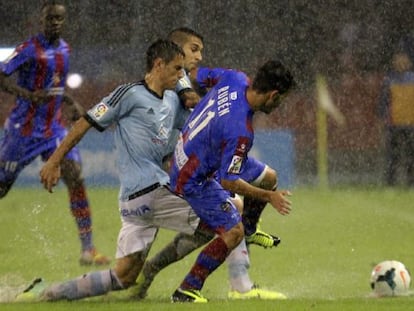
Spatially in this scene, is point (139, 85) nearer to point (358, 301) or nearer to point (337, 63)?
point (358, 301)

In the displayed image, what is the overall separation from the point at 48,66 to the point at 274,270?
7.61 feet

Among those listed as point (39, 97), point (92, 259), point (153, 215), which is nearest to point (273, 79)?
point (153, 215)

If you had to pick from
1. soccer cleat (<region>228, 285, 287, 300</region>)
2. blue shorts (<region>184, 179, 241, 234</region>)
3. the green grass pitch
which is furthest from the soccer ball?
blue shorts (<region>184, 179, 241, 234</region>)

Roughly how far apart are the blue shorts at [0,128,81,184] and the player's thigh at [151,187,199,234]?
8.04 ft

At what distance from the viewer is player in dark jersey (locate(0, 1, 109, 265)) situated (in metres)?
9.52

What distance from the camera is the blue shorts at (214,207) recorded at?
22.9 ft

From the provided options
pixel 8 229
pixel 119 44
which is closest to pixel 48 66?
pixel 8 229

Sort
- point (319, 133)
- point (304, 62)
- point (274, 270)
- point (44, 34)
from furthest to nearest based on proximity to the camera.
A: point (304, 62)
point (319, 133)
point (44, 34)
point (274, 270)

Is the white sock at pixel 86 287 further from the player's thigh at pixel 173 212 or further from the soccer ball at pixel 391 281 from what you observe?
the soccer ball at pixel 391 281

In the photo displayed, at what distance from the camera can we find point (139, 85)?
7285mm

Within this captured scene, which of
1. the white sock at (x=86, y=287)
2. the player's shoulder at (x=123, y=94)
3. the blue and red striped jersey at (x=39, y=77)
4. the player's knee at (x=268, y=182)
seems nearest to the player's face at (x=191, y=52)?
the player's shoulder at (x=123, y=94)

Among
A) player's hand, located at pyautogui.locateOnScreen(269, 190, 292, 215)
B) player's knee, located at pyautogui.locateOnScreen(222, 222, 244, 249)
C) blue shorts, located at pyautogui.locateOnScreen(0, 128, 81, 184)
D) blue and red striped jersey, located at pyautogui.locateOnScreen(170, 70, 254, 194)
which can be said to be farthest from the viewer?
blue shorts, located at pyautogui.locateOnScreen(0, 128, 81, 184)

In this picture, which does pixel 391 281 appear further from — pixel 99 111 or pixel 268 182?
pixel 99 111

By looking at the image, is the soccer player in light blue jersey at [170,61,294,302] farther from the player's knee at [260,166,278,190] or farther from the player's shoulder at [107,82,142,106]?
the player's knee at [260,166,278,190]
